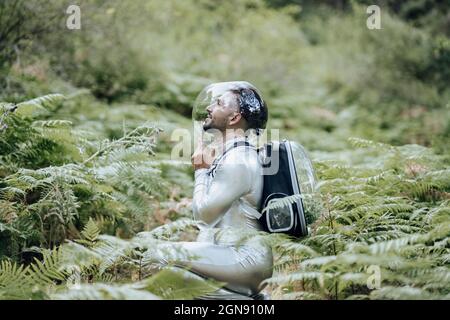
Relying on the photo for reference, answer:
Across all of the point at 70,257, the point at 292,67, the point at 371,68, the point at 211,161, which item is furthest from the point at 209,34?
the point at 70,257

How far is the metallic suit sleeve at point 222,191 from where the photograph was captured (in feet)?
12.8

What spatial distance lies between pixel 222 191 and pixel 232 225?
254 mm

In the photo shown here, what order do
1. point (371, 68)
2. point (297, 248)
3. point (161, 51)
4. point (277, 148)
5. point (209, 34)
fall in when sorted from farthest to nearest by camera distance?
point (209, 34), point (371, 68), point (161, 51), point (277, 148), point (297, 248)

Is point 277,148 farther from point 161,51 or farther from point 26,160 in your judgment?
point 161,51

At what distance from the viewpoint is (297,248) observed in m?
3.71

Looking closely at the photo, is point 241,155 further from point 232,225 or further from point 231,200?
point 232,225

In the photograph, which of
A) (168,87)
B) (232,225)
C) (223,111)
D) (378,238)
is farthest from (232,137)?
(168,87)

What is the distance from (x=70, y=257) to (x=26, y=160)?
7.03 feet

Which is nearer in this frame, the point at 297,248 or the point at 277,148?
the point at 297,248

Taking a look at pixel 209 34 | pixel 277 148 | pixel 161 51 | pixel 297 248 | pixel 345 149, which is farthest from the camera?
pixel 209 34

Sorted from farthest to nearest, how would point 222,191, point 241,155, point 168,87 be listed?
point 168,87 < point 241,155 < point 222,191

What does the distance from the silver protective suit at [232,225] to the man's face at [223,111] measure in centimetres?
15

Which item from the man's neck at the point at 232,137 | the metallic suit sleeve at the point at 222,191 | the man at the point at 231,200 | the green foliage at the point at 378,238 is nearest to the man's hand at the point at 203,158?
the man at the point at 231,200

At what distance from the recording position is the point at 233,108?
4.19 metres
